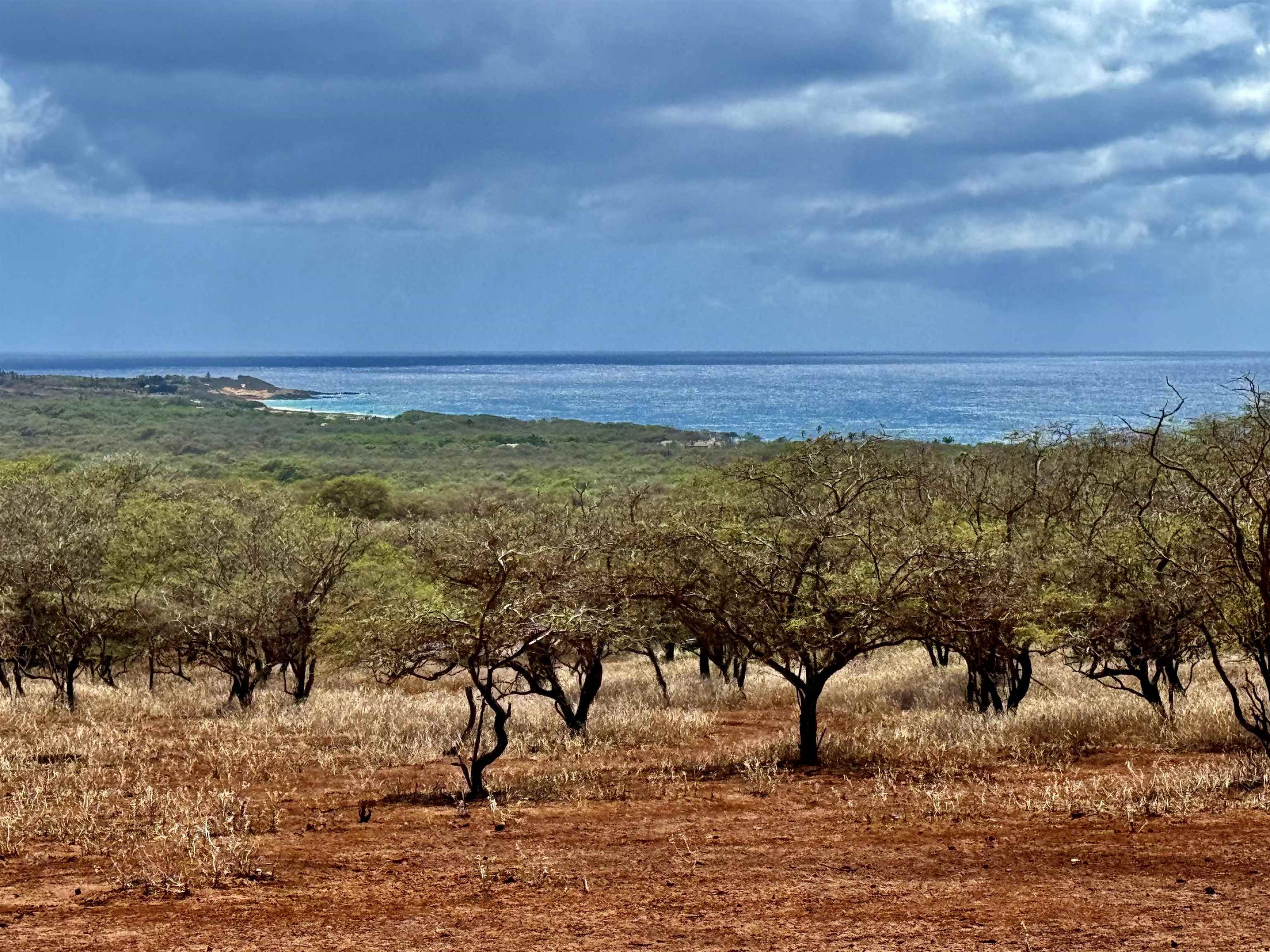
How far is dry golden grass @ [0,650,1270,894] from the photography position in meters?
11.6

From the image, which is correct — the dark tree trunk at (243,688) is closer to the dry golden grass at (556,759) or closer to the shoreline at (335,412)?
the dry golden grass at (556,759)

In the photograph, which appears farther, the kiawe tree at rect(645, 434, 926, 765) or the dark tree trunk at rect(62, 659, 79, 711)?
the dark tree trunk at rect(62, 659, 79, 711)

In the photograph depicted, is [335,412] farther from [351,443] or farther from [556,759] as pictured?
[556,759]

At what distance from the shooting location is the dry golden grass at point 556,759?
11570 mm

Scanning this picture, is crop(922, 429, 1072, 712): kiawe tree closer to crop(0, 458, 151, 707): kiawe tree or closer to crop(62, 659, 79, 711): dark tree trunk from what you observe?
crop(62, 659, 79, 711): dark tree trunk

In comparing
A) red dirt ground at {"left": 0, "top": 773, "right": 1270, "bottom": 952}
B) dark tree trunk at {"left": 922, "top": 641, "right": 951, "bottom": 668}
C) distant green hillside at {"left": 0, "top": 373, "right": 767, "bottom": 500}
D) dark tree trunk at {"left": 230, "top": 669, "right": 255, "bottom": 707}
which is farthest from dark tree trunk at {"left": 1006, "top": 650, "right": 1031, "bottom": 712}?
distant green hillside at {"left": 0, "top": 373, "right": 767, "bottom": 500}

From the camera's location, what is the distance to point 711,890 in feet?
30.2

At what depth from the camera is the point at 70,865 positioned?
34.6ft

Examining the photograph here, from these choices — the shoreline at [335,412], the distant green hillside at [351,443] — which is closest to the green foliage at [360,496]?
the distant green hillside at [351,443]

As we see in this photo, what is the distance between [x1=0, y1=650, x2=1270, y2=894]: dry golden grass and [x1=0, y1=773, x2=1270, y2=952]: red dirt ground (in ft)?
2.05

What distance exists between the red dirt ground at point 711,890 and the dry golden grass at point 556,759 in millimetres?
624

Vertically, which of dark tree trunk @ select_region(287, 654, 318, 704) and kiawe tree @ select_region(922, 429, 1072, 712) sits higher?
kiawe tree @ select_region(922, 429, 1072, 712)

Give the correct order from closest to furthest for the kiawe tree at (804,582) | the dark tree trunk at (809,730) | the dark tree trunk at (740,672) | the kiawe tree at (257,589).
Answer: the kiawe tree at (804,582), the dark tree trunk at (809,730), the dark tree trunk at (740,672), the kiawe tree at (257,589)

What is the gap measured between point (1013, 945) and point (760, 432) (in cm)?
13420
